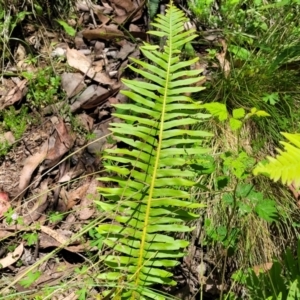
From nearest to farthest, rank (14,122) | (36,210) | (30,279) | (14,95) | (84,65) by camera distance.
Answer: (30,279) < (36,210) < (14,122) < (14,95) < (84,65)

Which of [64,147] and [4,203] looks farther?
[64,147]

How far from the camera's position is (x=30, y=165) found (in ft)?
8.99

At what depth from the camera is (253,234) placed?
2.45 metres

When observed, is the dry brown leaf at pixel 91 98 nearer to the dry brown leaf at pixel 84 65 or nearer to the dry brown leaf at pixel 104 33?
the dry brown leaf at pixel 84 65

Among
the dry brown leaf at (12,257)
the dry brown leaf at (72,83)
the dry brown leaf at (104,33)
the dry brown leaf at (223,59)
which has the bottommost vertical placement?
the dry brown leaf at (12,257)

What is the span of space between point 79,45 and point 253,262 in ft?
5.41

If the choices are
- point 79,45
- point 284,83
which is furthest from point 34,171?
point 284,83

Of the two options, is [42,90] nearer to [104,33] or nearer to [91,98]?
[91,98]

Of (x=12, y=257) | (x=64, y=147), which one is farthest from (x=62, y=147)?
(x=12, y=257)

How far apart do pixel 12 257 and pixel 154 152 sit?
0.98 m

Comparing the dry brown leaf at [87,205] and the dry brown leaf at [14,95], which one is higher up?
the dry brown leaf at [14,95]

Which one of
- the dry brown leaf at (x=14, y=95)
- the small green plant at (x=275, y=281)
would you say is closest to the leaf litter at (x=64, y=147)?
the dry brown leaf at (x=14, y=95)

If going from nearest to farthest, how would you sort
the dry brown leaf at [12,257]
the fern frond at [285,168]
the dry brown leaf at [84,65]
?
1. the fern frond at [285,168]
2. the dry brown leaf at [12,257]
3. the dry brown leaf at [84,65]

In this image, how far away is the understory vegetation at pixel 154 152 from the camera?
1.97 meters
